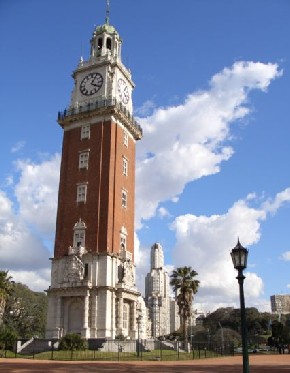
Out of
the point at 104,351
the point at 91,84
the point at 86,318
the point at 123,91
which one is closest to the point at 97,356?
the point at 104,351

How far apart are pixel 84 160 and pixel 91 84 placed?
1071cm

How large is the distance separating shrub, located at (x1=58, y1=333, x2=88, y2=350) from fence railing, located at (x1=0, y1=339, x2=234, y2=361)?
54 centimetres

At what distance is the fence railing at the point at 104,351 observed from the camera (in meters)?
36.1

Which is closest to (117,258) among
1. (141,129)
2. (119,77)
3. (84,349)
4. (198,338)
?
(84,349)

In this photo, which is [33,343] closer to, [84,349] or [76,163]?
[84,349]

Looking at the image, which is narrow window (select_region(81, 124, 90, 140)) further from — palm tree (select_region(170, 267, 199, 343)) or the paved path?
the paved path

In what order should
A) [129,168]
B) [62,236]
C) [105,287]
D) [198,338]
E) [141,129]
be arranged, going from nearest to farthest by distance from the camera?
[105,287] → [62,236] → [129,168] → [141,129] → [198,338]

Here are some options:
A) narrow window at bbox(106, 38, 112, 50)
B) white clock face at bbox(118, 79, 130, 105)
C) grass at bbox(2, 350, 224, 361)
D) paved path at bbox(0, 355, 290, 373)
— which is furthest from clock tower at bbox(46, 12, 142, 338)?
paved path at bbox(0, 355, 290, 373)

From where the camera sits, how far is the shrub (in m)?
39.3

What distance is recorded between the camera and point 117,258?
48000 millimetres

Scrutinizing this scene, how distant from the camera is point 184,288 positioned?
54000 millimetres

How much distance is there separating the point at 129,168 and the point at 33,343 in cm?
2331

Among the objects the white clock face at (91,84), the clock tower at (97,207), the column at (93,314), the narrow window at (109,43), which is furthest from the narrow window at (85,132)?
the column at (93,314)

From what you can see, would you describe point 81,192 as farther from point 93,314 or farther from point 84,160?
point 93,314
